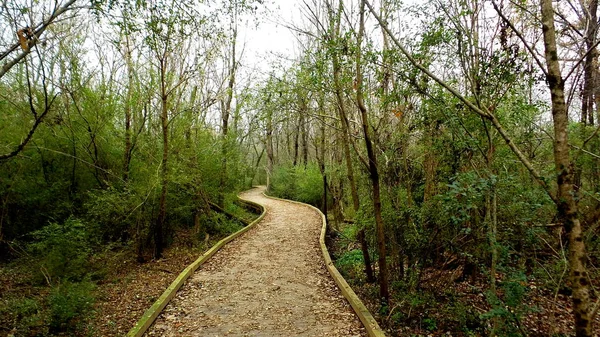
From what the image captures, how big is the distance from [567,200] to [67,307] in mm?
5769

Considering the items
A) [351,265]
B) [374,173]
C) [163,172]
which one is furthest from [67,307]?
[351,265]

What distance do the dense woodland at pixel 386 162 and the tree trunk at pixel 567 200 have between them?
1 centimetres

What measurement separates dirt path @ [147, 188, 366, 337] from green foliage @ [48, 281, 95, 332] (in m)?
1.00

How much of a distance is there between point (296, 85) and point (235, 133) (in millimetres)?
8006

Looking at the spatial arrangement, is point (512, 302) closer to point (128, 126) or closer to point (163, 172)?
point (163, 172)

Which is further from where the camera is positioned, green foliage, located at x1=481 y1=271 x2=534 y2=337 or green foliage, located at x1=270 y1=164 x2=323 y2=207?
green foliage, located at x1=270 y1=164 x2=323 y2=207

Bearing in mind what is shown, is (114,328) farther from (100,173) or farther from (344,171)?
(344,171)

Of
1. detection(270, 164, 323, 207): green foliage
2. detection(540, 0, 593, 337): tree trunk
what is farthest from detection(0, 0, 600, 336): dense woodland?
detection(270, 164, 323, 207): green foliage

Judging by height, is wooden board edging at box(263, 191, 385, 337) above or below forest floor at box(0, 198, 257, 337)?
above

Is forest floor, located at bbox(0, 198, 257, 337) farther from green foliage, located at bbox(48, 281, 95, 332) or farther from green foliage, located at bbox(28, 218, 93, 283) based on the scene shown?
green foliage, located at bbox(28, 218, 93, 283)

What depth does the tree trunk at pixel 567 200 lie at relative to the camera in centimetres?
257

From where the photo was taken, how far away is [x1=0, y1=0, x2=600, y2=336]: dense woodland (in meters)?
4.16

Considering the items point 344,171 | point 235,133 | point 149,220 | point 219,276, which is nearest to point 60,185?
point 149,220

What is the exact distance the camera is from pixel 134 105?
9414 mm
